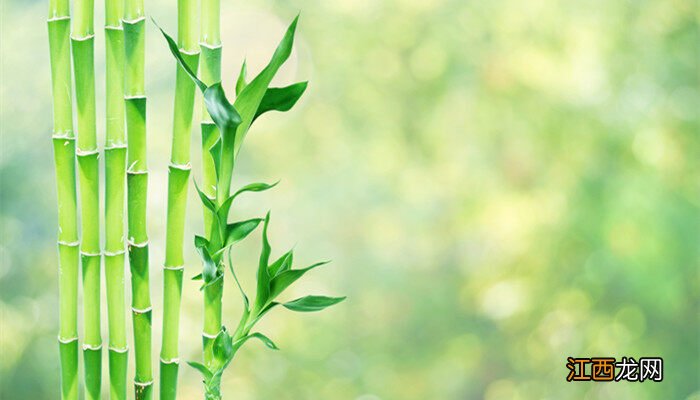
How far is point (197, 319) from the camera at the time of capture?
185cm

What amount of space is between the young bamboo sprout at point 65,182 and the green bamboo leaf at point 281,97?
0.23 m

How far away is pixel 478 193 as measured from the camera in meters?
1.89

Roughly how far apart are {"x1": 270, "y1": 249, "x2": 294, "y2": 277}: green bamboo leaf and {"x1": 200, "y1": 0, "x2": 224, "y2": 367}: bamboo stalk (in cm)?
6

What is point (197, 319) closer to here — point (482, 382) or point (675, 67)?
point (482, 382)

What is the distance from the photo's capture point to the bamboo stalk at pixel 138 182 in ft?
3.05

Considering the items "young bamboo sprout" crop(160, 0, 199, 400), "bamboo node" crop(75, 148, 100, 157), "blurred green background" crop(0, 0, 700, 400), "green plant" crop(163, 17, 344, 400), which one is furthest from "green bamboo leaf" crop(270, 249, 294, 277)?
"blurred green background" crop(0, 0, 700, 400)

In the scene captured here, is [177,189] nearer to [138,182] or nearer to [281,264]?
[138,182]

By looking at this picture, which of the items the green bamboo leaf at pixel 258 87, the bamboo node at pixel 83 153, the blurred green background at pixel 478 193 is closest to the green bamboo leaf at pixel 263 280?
the green bamboo leaf at pixel 258 87

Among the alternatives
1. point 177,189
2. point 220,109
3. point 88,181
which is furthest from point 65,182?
point 220,109

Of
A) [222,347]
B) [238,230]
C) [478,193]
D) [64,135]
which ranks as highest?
[478,193]

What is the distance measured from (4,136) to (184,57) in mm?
911

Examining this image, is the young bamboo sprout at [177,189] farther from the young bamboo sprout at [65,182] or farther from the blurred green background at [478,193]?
the blurred green background at [478,193]

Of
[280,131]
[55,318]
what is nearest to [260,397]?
[55,318]

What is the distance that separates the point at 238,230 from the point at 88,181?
20 centimetres
